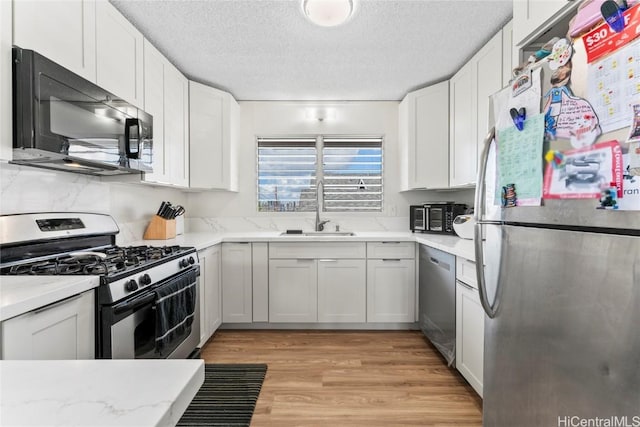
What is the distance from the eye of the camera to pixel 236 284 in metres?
2.97

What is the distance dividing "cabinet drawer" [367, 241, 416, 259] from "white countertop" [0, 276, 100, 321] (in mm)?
2202

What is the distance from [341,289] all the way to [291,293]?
47cm

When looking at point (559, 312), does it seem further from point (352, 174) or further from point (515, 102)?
point (352, 174)

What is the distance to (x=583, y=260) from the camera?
903 millimetres

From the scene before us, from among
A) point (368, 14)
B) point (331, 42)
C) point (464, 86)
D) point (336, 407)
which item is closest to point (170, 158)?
point (331, 42)

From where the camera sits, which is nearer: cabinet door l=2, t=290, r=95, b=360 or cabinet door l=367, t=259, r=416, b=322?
cabinet door l=2, t=290, r=95, b=360

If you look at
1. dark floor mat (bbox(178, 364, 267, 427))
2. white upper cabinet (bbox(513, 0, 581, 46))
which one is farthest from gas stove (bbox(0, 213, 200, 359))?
white upper cabinet (bbox(513, 0, 581, 46))

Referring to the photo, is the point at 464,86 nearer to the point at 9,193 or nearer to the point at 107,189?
the point at 107,189

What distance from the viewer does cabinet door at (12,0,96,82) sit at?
Answer: 1.30 meters

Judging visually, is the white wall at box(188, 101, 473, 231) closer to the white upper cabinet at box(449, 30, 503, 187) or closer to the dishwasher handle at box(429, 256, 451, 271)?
the white upper cabinet at box(449, 30, 503, 187)

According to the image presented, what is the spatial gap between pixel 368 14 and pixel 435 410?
2.43 metres

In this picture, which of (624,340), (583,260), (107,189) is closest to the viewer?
(624,340)

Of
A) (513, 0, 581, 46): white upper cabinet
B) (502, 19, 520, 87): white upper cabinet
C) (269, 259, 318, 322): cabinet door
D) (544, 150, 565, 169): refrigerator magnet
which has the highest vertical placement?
(502, 19, 520, 87): white upper cabinet

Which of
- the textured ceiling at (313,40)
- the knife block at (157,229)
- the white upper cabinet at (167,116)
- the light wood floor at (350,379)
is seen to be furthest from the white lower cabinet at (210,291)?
the textured ceiling at (313,40)
